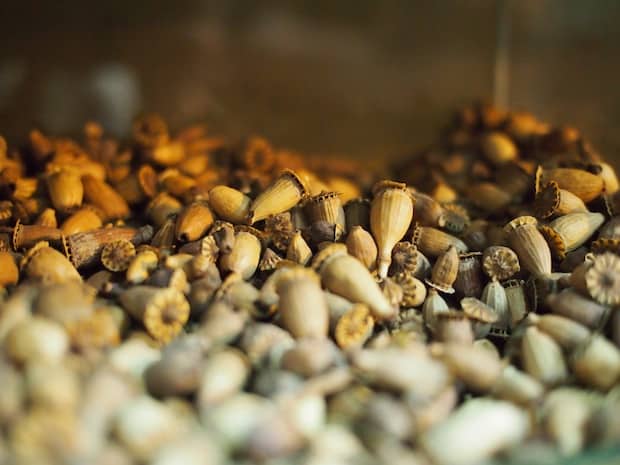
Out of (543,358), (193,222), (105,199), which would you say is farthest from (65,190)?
(543,358)

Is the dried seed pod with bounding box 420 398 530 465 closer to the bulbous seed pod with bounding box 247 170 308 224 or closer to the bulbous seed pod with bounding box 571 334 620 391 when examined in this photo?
A: the bulbous seed pod with bounding box 571 334 620 391

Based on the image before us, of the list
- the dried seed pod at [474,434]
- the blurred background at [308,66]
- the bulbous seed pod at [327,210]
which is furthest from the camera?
the blurred background at [308,66]

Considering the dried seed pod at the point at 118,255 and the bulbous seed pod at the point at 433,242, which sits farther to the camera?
the bulbous seed pod at the point at 433,242

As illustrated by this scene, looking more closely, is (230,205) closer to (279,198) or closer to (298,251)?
(279,198)

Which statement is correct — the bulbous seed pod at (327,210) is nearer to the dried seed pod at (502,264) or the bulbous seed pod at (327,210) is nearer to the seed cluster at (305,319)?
the seed cluster at (305,319)

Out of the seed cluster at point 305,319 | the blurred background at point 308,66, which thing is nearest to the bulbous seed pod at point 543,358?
the seed cluster at point 305,319

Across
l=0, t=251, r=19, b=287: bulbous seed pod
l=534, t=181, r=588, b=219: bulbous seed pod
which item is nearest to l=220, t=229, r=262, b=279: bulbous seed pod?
l=0, t=251, r=19, b=287: bulbous seed pod

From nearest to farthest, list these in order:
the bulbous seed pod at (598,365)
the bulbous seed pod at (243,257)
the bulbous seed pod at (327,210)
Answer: the bulbous seed pod at (598,365) < the bulbous seed pod at (243,257) < the bulbous seed pod at (327,210)
